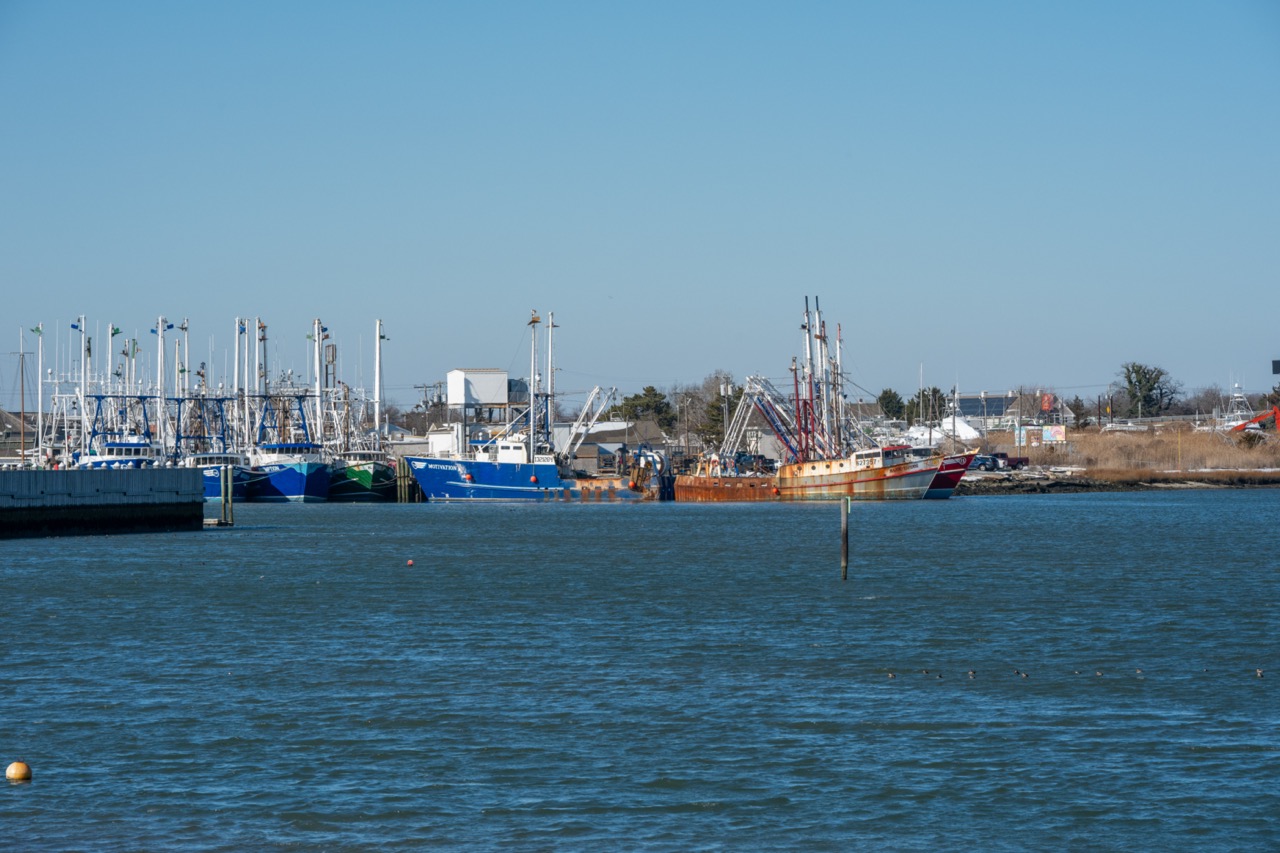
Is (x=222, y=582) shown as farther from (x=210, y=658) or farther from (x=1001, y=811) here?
(x=1001, y=811)

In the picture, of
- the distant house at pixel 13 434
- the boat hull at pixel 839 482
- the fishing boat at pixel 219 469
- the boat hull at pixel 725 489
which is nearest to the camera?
the boat hull at pixel 839 482

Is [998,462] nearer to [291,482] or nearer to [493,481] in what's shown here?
[493,481]

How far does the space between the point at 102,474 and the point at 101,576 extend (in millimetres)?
15340

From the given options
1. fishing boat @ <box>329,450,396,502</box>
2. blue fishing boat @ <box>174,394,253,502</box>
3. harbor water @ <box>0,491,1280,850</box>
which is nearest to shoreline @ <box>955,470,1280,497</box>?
fishing boat @ <box>329,450,396,502</box>

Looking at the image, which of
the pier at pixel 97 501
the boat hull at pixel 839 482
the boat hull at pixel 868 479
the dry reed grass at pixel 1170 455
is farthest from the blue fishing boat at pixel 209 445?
the dry reed grass at pixel 1170 455

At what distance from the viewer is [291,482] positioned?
4291 inches

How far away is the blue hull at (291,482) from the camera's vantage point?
4264 inches

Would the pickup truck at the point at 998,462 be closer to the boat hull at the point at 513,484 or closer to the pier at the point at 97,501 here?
the boat hull at the point at 513,484

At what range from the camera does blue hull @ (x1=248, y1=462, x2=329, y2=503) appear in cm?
10831

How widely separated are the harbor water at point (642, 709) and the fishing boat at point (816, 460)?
54063 millimetres

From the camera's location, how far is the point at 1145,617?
32.4m

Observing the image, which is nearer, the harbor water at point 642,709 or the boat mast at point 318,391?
the harbor water at point 642,709

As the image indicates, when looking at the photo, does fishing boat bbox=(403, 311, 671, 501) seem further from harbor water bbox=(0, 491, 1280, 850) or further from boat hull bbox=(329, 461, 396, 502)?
harbor water bbox=(0, 491, 1280, 850)

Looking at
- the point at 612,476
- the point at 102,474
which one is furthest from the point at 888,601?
the point at 612,476
